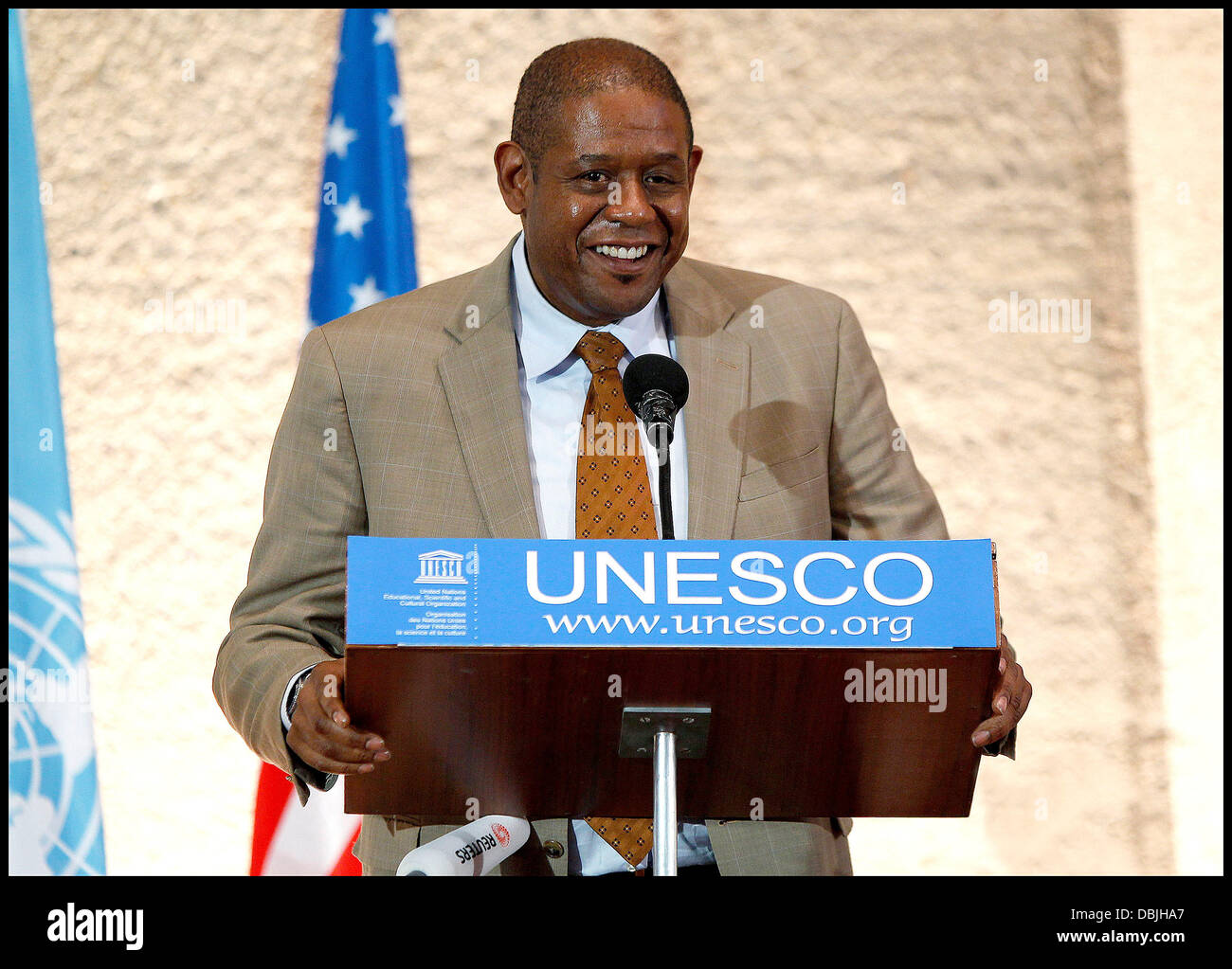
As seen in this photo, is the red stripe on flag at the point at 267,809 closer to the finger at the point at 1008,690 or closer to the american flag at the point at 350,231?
the american flag at the point at 350,231

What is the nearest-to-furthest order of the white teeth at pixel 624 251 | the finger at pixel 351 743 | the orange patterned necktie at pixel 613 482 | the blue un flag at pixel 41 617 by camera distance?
the finger at pixel 351 743, the orange patterned necktie at pixel 613 482, the white teeth at pixel 624 251, the blue un flag at pixel 41 617

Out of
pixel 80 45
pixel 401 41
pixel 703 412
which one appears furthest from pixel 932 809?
pixel 80 45

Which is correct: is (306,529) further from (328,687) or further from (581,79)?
(581,79)

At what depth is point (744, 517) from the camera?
2.05 meters

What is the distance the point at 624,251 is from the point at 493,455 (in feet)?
1.25

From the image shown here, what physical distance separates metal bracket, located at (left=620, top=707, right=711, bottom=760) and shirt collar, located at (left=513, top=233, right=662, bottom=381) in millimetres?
885

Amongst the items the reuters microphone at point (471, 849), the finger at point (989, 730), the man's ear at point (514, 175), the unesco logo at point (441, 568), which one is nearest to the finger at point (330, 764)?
the reuters microphone at point (471, 849)

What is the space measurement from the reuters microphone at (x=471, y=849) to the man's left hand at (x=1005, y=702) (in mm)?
546

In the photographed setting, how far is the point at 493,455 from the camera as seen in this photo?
206 centimetres

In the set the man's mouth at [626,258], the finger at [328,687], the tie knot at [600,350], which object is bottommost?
the finger at [328,687]

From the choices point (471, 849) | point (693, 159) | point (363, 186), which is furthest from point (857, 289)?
point (471, 849)

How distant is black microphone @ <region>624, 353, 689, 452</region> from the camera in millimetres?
1575

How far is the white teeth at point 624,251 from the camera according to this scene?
83.5 inches

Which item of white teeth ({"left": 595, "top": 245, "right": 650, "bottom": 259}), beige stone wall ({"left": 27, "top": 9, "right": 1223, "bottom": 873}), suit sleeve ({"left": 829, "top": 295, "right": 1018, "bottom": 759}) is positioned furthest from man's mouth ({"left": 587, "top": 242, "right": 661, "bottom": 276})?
beige stone wall ({"left": 27, "top": 9, "right": 1223, "bottom": 873})
